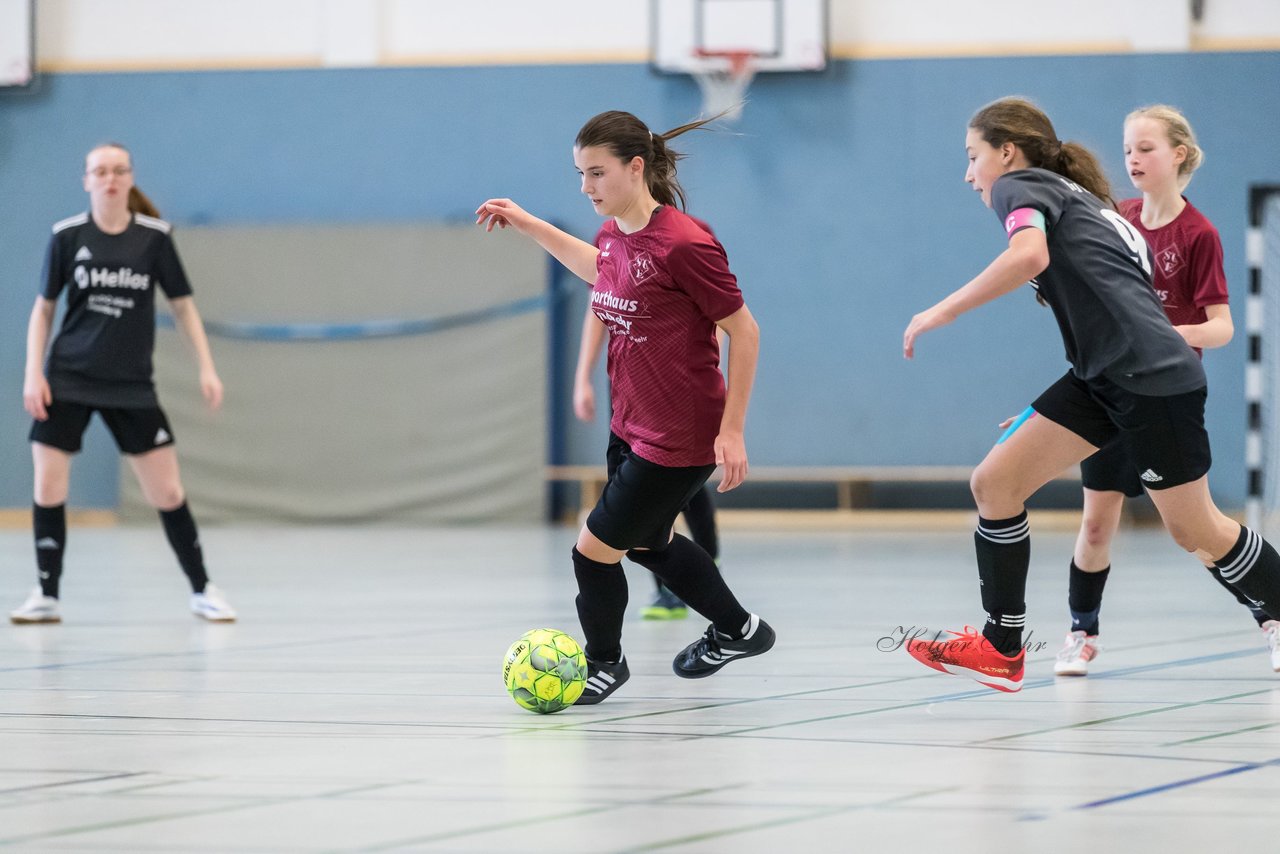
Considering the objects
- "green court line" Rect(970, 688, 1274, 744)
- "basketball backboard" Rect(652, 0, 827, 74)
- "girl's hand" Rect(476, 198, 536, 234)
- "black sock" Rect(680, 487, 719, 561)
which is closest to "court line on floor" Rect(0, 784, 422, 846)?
"green court line" Rect(970, 688, 1274, 744)

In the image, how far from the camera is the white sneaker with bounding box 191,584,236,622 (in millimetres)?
6062

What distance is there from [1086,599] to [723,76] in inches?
362

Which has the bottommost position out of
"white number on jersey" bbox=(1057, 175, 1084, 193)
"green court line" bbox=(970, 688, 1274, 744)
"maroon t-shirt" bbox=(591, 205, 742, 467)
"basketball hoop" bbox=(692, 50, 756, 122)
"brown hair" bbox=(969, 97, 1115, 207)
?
"green court line" bbox=(970, 688, 1274, 744)

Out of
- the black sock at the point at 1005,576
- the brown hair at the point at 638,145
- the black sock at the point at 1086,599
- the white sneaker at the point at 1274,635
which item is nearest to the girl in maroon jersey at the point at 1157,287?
the black sock at the point at 1086,599

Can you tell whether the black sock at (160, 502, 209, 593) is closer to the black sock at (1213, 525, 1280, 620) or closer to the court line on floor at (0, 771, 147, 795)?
the court line on floor at (0, 771, 147, 795)

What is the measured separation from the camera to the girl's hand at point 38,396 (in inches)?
233

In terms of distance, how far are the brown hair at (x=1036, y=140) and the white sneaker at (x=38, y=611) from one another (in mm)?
3788

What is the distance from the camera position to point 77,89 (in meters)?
14.3

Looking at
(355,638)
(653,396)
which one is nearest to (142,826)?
(653,396)

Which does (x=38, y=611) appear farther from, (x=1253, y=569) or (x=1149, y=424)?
(x=1253, y=569)

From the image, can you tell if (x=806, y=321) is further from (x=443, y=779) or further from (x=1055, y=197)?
(x=443, y=779)

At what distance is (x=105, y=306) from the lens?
6176 mm

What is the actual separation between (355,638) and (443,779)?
2672 mm

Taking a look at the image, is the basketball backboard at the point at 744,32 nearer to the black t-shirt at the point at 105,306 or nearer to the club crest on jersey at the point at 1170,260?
the black t-shirt at the point at 105,306
